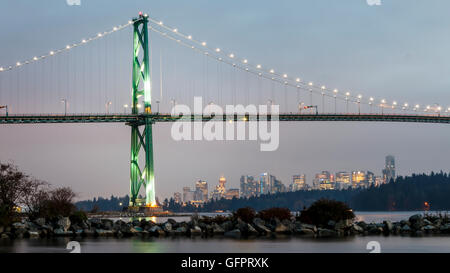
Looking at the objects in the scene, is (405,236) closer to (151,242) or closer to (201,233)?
(201,233)

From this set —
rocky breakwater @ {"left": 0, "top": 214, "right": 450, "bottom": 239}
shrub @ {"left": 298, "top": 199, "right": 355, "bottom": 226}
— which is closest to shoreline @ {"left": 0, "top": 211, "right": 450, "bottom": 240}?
rocky breakwater @ {"left": 0, "top": 214, "right": 450, "bottom": 239}

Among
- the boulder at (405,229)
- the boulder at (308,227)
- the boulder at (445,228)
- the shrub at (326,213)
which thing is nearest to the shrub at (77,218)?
the boulder at (308,227)

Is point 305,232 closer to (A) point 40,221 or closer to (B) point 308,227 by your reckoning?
(B) point 308,227

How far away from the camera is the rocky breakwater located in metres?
23.5

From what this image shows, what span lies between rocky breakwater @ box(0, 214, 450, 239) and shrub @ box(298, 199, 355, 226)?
0.98 feet

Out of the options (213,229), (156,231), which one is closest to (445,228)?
(213,229)

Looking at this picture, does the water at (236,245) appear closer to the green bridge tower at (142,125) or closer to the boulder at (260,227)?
the boulder at (260,227)

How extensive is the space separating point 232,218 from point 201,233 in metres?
2.38

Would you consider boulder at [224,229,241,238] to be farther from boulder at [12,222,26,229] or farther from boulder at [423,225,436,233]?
boulder at [423,225,436,233]

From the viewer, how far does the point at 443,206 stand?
357ft

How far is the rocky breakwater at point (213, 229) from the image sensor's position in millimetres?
23469

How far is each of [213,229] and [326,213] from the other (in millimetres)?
3953

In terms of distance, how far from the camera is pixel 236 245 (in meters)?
18.8
